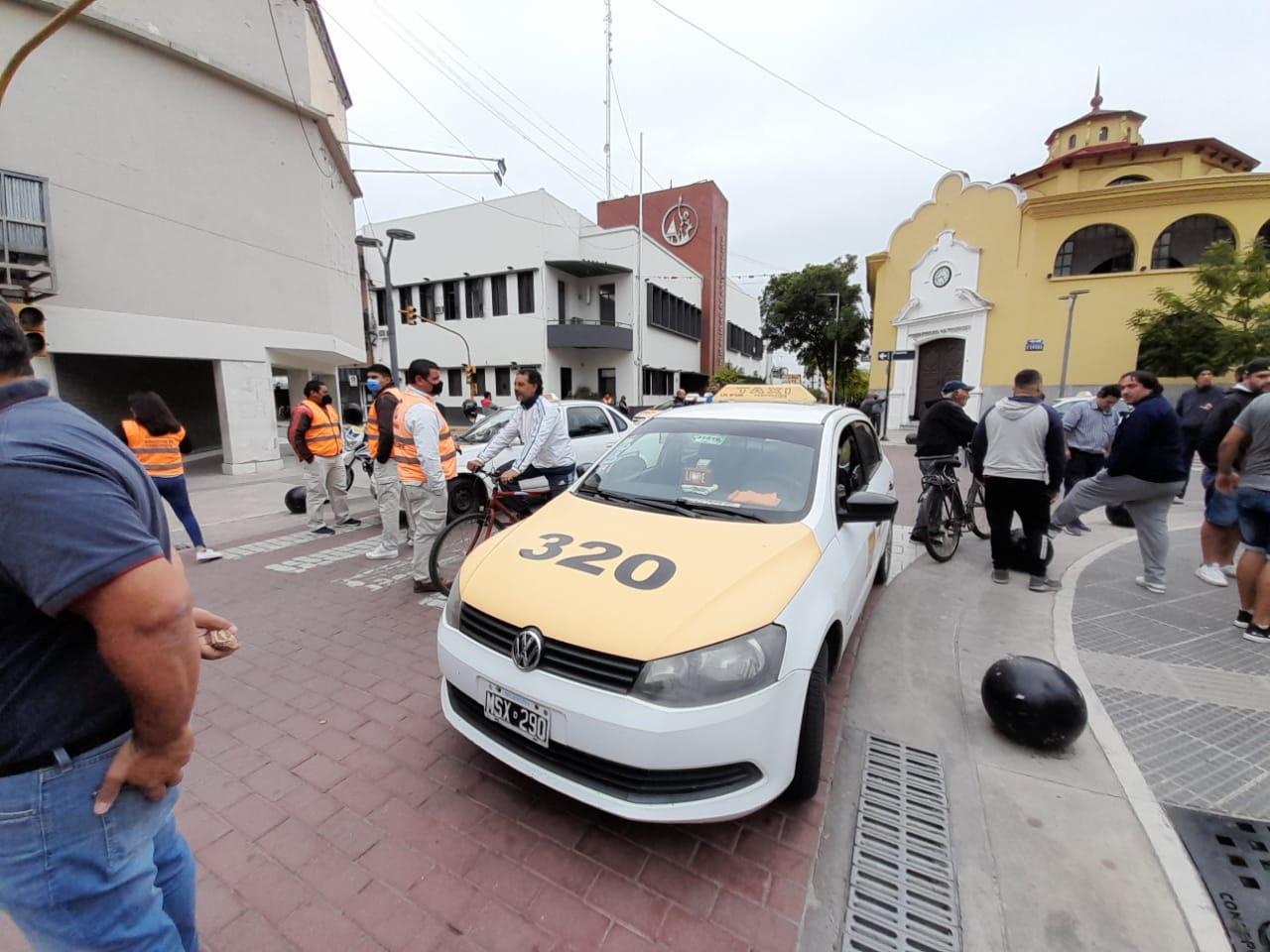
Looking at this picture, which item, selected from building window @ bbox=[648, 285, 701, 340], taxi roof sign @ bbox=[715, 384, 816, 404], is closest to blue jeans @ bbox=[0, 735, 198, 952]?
taxi roof sign @ bbox=[715, 384, 816, 404]

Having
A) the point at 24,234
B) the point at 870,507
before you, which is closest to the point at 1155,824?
the point at 870,507

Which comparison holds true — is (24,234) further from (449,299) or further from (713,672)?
(449,299)

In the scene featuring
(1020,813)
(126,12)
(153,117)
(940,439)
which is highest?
(126,12)

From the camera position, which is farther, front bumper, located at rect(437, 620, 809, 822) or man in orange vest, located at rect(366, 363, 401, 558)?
man in orange vest, located at rect(366, 363, 401, 558)

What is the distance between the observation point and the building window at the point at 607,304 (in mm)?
29938


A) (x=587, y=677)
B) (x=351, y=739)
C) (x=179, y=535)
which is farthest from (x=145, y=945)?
(x=179, y=535)

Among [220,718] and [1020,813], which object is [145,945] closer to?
[220,718]

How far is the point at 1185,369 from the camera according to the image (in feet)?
61.5

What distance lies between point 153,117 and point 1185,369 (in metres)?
29.4

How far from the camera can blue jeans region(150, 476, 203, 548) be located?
219 inches

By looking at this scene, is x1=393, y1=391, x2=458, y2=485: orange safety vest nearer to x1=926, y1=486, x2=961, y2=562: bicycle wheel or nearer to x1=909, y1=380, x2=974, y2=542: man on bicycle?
x1=926, y1=486, x2=961, y2=562: bicycle wheel

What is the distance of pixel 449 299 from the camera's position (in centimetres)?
2952

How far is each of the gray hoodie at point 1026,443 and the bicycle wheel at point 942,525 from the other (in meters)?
0.78

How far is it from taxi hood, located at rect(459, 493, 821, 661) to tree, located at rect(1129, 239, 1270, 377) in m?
22.7
